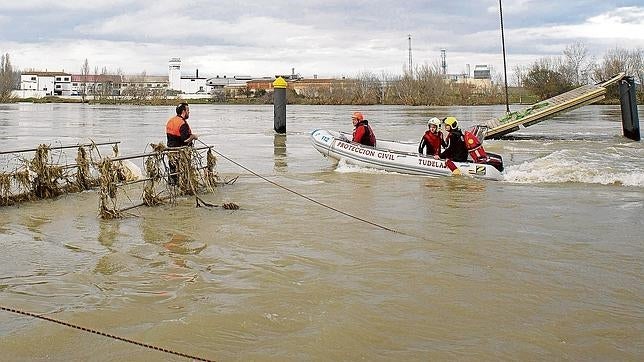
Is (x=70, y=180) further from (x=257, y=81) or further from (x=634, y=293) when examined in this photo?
(x=257, y=81)

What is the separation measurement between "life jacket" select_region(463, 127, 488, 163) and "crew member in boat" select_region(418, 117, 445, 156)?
0.56 m

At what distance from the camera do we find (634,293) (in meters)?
5.87

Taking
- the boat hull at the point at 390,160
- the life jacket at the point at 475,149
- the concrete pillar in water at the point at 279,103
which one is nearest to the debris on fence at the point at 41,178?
the boat hull at the point at 390,160

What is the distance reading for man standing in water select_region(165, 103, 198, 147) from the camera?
1130cm

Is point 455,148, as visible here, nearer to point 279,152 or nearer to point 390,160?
point 390,160

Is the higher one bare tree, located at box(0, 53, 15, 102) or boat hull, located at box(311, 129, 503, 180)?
bare tree, located at box(0, 53, 15, 102)

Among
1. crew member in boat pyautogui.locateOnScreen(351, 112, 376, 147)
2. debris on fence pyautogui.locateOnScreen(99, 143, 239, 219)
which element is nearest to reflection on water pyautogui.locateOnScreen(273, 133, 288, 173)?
crew member in boat pyautogui.locateOnScreen(351, 112, 376, 147)

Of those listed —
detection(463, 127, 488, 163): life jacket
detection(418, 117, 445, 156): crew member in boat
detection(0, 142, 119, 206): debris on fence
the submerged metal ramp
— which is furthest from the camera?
the submerged metal ramp

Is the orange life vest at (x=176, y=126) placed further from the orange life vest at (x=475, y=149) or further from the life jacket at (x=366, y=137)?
the orange life vest at (x=475, y=149)

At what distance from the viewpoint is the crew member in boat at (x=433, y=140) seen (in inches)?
555

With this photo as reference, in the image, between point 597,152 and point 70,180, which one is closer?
point 70,180

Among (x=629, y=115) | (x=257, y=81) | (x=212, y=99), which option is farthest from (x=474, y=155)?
(x=257, y=81)

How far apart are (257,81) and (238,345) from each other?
5198 inches

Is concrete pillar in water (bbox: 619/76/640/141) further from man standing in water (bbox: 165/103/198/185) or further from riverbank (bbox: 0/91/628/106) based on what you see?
riverbank (bbox: 0/91/628/106)
